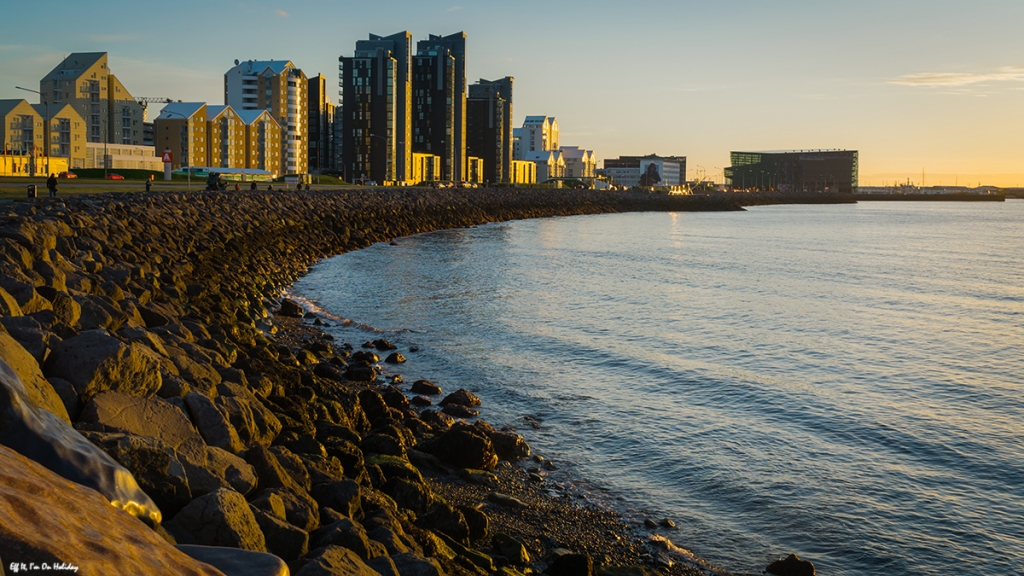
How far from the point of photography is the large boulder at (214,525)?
542cm

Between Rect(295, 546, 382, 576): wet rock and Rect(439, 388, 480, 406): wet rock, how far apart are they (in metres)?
9.09

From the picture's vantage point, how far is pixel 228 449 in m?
7.94

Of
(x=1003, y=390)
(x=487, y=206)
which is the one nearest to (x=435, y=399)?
(x=1003, y=390)

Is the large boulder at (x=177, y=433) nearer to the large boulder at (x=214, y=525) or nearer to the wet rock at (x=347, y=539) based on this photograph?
the large boulder at (x=214, y=525)

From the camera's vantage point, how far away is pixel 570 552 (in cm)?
899

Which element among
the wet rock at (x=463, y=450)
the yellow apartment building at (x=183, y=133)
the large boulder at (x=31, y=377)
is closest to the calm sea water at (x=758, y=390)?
the wet rock at (x=463, y=450)

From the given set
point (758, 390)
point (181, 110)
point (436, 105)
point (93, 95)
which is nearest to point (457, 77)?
point (436, 105)

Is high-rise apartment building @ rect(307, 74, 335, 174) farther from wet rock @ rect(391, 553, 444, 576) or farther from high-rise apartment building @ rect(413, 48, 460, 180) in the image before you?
wet rock @ rect(391, 553, 444, 576)

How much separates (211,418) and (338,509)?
5.44ft

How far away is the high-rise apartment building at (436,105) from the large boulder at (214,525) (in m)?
160

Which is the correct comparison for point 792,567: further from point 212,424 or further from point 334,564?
point 212,424

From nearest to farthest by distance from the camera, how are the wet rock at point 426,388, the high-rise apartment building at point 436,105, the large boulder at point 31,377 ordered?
the large boulder at point 31,377 → the wet rock at point 426,388 → the high-rise apartment building at point 436,105

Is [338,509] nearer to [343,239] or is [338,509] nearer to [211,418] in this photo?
[211,418]

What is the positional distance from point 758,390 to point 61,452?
14.1 metres
